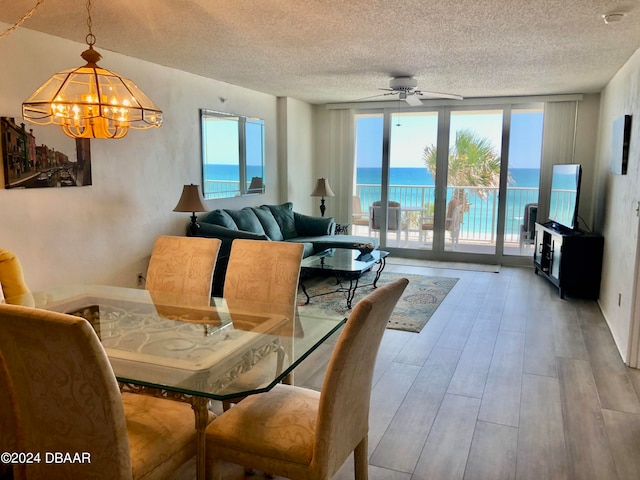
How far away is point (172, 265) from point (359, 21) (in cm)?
197

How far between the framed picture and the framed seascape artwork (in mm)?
4362

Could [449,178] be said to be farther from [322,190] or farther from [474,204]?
[322,190]

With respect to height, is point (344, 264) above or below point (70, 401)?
below

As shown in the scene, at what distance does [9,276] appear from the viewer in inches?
104

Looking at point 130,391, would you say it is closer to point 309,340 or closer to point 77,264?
point 309,340

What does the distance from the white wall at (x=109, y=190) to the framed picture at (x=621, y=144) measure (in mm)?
4034

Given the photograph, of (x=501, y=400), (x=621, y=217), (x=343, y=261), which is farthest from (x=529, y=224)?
(x=501, y=400)

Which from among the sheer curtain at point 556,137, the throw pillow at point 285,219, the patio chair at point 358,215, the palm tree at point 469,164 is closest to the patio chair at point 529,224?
the sheer curtain at point 556,137

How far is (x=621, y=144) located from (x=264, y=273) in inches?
131

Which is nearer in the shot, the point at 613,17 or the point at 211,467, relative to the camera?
the point at 211,467

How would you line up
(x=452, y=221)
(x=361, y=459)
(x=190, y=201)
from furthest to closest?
1. (x=452, y=221)
2. (x=190, y=201)
3. (x=361, y=459)

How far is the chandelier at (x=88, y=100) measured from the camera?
6.75 feet

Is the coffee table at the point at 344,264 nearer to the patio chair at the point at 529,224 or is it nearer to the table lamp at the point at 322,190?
the table lamp at the point at 322,190

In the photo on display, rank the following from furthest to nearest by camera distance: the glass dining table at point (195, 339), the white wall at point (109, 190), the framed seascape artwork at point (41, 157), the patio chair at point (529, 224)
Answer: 1. the patio chair at point (529, 224)
2. the white wall at point (109, 190)
3. the framed seascape artwork at point (41, 157)
4. the glass dining table at point (195, 339)
